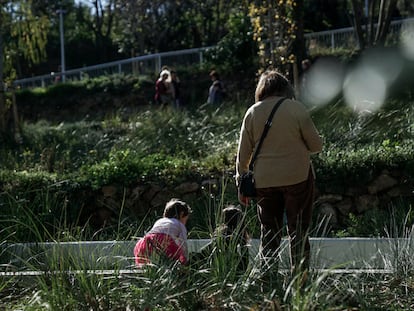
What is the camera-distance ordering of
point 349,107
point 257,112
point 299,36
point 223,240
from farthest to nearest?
point 299,36
point 349,107
point 257,112
point 223,240

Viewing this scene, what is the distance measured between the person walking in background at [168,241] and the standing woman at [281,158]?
595 millimetres

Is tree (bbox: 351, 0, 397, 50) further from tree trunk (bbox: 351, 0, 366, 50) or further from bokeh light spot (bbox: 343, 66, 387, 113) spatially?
bokeh light spot (bbox: 343, 66, 387, 113)

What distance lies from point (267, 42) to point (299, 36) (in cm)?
336

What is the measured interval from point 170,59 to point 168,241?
67.4 ft

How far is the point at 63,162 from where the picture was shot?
38.9 feet

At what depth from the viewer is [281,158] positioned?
18.8ft

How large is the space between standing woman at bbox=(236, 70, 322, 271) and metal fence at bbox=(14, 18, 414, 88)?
13.1 meters

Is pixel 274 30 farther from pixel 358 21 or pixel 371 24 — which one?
pixel 371 24

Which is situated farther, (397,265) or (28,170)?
(28,170)

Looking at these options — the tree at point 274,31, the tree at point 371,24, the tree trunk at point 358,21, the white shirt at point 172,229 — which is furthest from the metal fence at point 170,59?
the white shirt at point 172,229

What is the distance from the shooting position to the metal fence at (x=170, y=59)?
2191 cm

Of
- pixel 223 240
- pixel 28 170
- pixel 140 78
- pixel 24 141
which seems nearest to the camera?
pixel 223 240

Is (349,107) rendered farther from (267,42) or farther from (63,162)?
(63,162)

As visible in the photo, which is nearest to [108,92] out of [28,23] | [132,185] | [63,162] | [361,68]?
[28,23]
